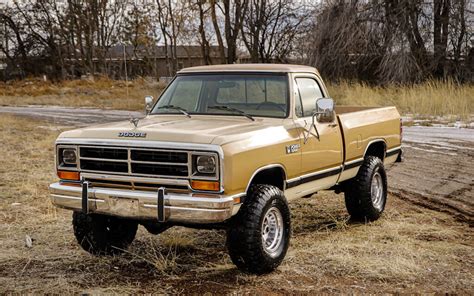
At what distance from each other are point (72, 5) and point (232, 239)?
49599 millimetres

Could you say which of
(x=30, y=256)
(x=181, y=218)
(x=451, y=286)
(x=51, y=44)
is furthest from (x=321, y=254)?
(x=51, y=44)

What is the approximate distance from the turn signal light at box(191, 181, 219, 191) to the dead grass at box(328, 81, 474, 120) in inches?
584

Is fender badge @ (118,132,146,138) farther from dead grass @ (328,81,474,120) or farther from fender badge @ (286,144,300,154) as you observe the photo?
dead grass @ (328,81,474,120)

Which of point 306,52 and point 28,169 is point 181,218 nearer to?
point 28,169

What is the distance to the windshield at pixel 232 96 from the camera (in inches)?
249

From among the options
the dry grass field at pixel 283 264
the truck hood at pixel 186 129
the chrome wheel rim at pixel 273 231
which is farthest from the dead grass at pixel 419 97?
the chrome wheel rim at pixel 273 231

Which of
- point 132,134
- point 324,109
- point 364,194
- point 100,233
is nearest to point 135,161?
point 132,134

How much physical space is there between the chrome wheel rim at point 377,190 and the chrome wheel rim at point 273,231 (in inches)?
93.6

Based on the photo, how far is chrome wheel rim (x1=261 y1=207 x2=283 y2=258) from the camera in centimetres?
546

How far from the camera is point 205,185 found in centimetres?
501

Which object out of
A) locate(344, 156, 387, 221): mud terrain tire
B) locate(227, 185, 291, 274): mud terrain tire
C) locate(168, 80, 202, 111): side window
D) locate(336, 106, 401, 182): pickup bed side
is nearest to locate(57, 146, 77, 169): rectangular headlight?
locate(168, 80, 202, 111): side window

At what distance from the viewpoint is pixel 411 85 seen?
77.2 feet

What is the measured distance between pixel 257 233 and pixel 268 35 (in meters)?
34.7

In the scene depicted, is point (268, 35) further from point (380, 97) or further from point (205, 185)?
point (205, 185)
